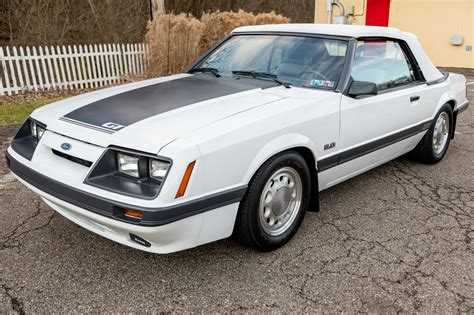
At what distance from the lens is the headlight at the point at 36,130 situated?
3.00 metres

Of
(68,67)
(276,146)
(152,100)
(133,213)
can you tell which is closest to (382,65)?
(276,146)

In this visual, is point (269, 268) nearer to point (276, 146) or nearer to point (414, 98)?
point (276, 146)

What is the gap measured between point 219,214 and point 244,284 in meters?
0.49

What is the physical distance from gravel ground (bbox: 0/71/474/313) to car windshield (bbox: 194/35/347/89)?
3.82ft

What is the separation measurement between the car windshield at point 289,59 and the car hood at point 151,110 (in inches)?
9.0

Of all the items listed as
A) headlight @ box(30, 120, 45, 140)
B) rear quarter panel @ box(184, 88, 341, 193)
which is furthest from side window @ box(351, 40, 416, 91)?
headlight @ box(30, 120, 45, 140)

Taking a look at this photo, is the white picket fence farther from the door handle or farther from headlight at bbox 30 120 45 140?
the door handle

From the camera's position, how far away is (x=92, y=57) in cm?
1027

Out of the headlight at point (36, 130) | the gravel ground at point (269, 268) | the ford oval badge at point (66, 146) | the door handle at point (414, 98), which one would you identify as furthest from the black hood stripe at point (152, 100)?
the door handle at point (414, 98)

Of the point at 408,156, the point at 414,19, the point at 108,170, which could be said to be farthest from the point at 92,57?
the point at 414,19

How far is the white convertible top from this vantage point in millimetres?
3709

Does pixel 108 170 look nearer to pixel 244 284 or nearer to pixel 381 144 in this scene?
pixel 244 284

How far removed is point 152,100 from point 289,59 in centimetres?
132

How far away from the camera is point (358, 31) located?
146 inches
